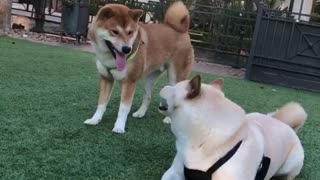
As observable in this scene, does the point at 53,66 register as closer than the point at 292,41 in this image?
Yes

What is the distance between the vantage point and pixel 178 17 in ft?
15.7

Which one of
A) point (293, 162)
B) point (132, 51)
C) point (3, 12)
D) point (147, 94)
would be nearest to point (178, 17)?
point (147, 94)

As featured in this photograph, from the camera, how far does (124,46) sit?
12.7 ft

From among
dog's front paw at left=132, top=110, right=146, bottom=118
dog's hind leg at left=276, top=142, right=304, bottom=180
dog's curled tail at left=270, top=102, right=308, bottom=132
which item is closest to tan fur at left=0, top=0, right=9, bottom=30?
dog's front paw at left=132, top=110, right=146, bottom=118

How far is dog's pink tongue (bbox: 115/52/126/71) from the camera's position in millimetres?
3934

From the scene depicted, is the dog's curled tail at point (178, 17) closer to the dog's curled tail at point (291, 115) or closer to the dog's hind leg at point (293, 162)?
the dog's curled tail at point (291, 115)

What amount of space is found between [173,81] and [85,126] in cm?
108

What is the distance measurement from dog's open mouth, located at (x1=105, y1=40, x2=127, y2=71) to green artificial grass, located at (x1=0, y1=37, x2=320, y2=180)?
534mm

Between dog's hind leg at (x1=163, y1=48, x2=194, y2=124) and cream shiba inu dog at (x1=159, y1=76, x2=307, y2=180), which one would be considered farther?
dog's hind leg at (x1=163, y1=48, x2=194, y2=124)

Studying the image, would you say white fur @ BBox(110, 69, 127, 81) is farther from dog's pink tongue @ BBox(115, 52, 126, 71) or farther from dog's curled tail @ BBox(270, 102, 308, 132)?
dog's curled tail @ BBox(270, 102, 308, 132)

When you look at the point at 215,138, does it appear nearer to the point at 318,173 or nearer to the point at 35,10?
the point at 318,173

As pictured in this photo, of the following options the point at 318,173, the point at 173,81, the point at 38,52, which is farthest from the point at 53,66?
the point at 318,173

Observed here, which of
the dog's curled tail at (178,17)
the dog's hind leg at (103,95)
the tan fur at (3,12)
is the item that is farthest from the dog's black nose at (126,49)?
the tan fur at (3,12)

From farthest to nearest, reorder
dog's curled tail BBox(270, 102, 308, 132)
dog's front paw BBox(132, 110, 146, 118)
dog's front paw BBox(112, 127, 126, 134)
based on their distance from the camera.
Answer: dog's front paw BBox(132, 110, 146, 118)
dog's front paw BBox(112, 127, 126, 134)
dog's curled tail BBox(270, 102, 308, 132)
